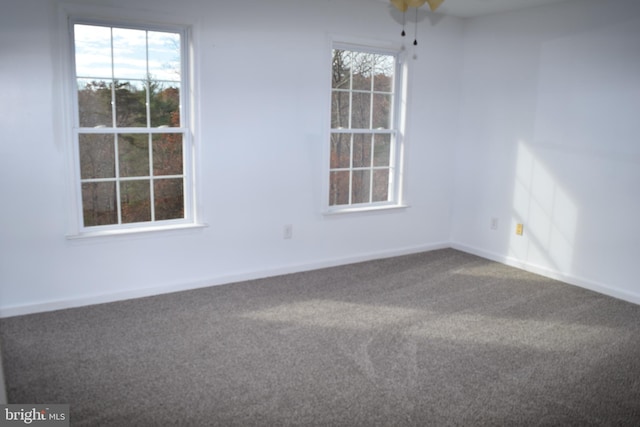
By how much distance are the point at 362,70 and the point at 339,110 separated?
444 millimetres

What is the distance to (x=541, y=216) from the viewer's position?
4832mm

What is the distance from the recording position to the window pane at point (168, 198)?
4.10 m

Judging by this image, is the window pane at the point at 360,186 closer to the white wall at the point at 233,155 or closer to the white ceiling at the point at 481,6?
the white wall at the point at 233,155

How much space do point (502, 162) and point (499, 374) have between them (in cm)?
272

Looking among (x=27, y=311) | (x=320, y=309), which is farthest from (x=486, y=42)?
(x=27, y=311)

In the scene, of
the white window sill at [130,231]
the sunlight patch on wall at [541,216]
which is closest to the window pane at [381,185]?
the sunlight patch on wall at [541,216]

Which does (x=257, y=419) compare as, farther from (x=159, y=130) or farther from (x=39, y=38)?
(x=39, y=38)

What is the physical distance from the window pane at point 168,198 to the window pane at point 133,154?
0.15m

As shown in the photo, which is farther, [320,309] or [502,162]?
[502,162]

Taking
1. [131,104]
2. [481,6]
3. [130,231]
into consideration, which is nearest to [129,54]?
[131,104]

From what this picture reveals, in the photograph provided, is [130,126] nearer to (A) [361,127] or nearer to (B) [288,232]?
(B) [288,232]

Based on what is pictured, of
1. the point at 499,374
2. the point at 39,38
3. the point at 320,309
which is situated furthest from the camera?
the point at 320,309

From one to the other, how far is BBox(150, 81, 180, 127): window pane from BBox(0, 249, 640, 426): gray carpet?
133 cm

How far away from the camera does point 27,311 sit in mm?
3664
